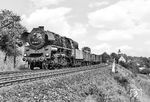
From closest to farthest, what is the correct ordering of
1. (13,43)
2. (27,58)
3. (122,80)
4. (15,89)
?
1. (15,89)
2. (27,58)
3. (122,80)
4. (13,43)

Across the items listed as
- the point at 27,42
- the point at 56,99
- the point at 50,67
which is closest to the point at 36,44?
the point at 27,42

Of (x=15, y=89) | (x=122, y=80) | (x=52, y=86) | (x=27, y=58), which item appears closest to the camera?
(x=15, y=89)

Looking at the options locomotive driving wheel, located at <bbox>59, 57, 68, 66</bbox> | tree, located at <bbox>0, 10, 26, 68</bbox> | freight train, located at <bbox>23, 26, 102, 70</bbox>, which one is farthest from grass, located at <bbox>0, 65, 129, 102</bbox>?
tree, located at <bbox>0, 10, 26, 68</bbox>

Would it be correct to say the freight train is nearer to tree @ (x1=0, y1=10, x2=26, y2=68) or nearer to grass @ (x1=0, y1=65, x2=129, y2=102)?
tree @ (x1=0, y1=10, x2=26, y2=68)

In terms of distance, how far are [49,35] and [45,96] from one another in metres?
14.2

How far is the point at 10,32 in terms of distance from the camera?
98.7ft

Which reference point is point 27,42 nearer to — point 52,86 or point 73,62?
point 73,62

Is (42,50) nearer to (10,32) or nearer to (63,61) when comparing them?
(63,61)

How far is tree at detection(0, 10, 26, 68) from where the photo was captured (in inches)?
1176

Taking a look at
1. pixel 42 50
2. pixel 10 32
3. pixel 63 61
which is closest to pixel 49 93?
pixel 42 50

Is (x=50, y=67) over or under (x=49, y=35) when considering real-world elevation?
under

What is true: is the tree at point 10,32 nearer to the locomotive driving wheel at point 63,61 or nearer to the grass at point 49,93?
the locomotive driving wheel at point 63,61

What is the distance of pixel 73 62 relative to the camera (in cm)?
3030

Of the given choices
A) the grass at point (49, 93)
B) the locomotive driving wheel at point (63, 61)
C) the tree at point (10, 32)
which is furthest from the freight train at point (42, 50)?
the grass at point (49, 93)
